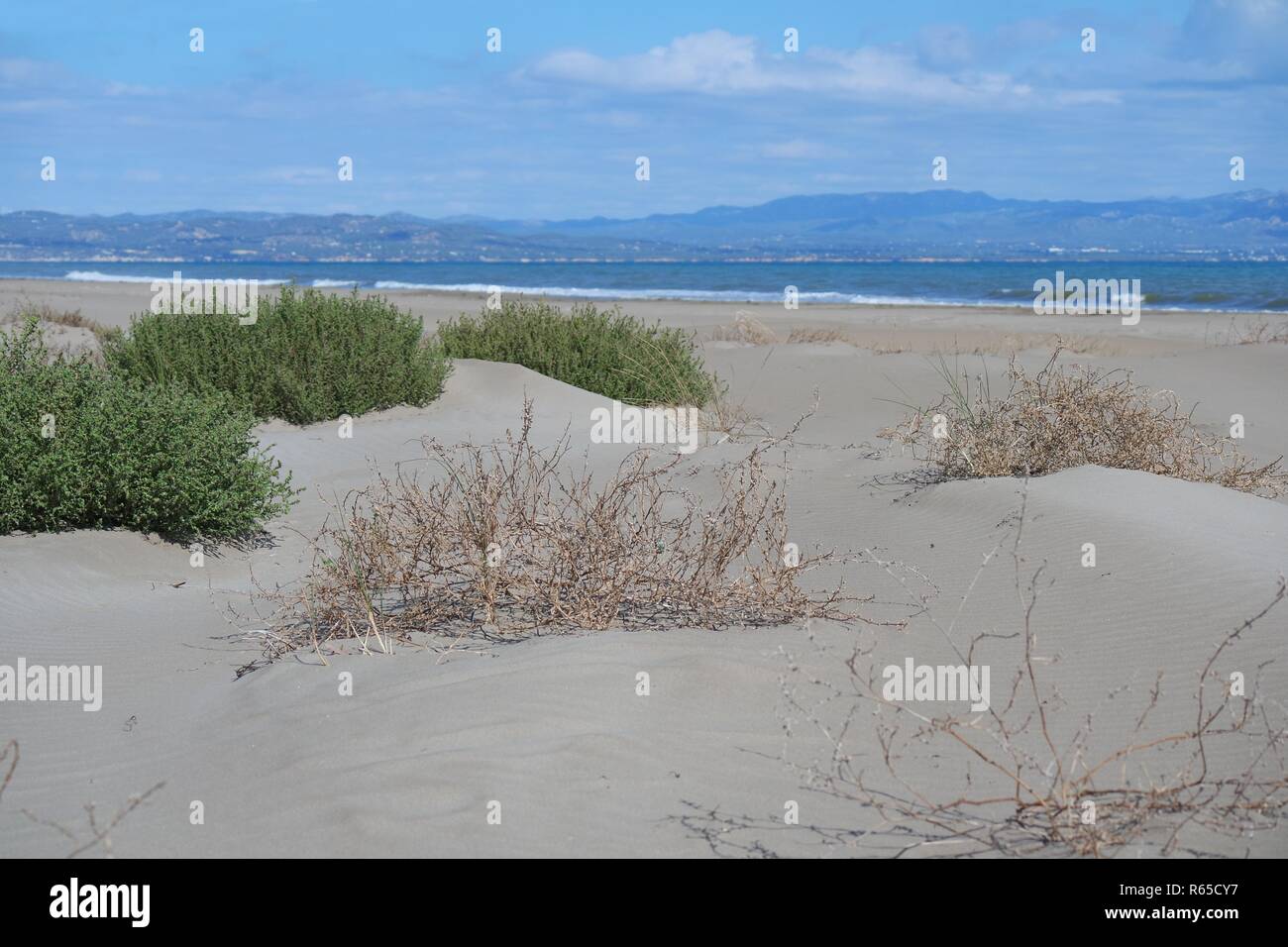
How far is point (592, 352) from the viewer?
14242 mm

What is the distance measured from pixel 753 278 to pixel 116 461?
58.3m

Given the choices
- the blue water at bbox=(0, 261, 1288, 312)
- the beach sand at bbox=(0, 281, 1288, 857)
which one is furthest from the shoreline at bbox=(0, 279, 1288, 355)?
the beach sand at bbox=(0, 281, 1288, 857)

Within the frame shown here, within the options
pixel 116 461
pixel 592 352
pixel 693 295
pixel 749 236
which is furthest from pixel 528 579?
pixel 749 236

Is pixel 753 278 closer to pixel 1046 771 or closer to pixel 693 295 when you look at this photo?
pixel 693 295

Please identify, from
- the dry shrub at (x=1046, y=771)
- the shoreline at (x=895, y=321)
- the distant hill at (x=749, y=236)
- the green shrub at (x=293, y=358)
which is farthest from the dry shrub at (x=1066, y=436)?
the distant hill at (x=749, y=236)

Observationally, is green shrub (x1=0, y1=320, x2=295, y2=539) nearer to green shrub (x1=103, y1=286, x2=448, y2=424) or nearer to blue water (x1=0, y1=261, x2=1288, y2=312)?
green shrub (x1=103, y1=286, x2=448, y2=424)

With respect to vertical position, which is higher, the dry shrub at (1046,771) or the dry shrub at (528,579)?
the dry shrub at (528,579)

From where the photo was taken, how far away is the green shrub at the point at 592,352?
44.5ft

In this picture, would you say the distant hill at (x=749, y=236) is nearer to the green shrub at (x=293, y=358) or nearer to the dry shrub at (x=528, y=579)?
the green shrub at (x=293, y=358)

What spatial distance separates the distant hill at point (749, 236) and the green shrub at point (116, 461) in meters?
86.5

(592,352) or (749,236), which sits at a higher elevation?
(749,236)

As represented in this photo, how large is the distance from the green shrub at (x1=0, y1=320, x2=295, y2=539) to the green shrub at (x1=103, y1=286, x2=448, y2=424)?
11.4ft
